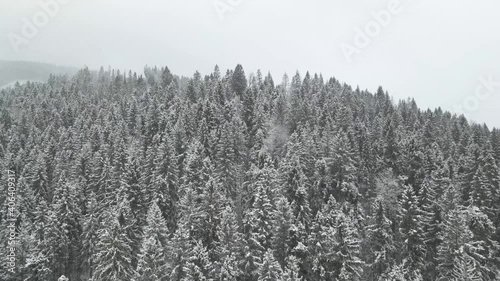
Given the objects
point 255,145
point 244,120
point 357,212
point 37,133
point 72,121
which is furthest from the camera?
point 72,121

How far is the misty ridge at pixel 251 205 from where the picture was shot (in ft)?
124

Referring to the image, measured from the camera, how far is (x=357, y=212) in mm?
51219

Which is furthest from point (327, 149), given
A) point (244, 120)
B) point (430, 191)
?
point (244, 120)

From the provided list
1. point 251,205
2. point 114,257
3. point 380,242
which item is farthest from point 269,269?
point 380,242

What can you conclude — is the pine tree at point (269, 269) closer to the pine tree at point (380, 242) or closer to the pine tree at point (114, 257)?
the pine tree at point (114, 257)

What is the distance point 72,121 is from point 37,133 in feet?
51.3

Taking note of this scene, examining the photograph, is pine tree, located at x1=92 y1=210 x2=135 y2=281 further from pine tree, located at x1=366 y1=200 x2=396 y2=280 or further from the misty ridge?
pine tree, located at x1=366 y1=200 x2=396 y2=280

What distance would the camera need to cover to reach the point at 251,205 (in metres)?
49.2

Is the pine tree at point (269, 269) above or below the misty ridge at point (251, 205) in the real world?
below

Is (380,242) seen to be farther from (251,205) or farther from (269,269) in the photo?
(269,269)

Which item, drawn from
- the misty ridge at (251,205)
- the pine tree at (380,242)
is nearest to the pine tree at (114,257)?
the misty ridge at (251,205)

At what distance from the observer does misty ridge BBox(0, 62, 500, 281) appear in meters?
37.7

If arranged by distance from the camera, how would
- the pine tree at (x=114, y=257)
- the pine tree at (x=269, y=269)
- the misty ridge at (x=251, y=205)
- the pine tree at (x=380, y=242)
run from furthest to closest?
the pine tree at (x=380, y=242) < the pine tree at (x=114, y=257) < the misty ridge at (x=251, y=205) < the pine tree at (x=269, y=269)

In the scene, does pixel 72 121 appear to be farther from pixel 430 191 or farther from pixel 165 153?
pixel 430 191
